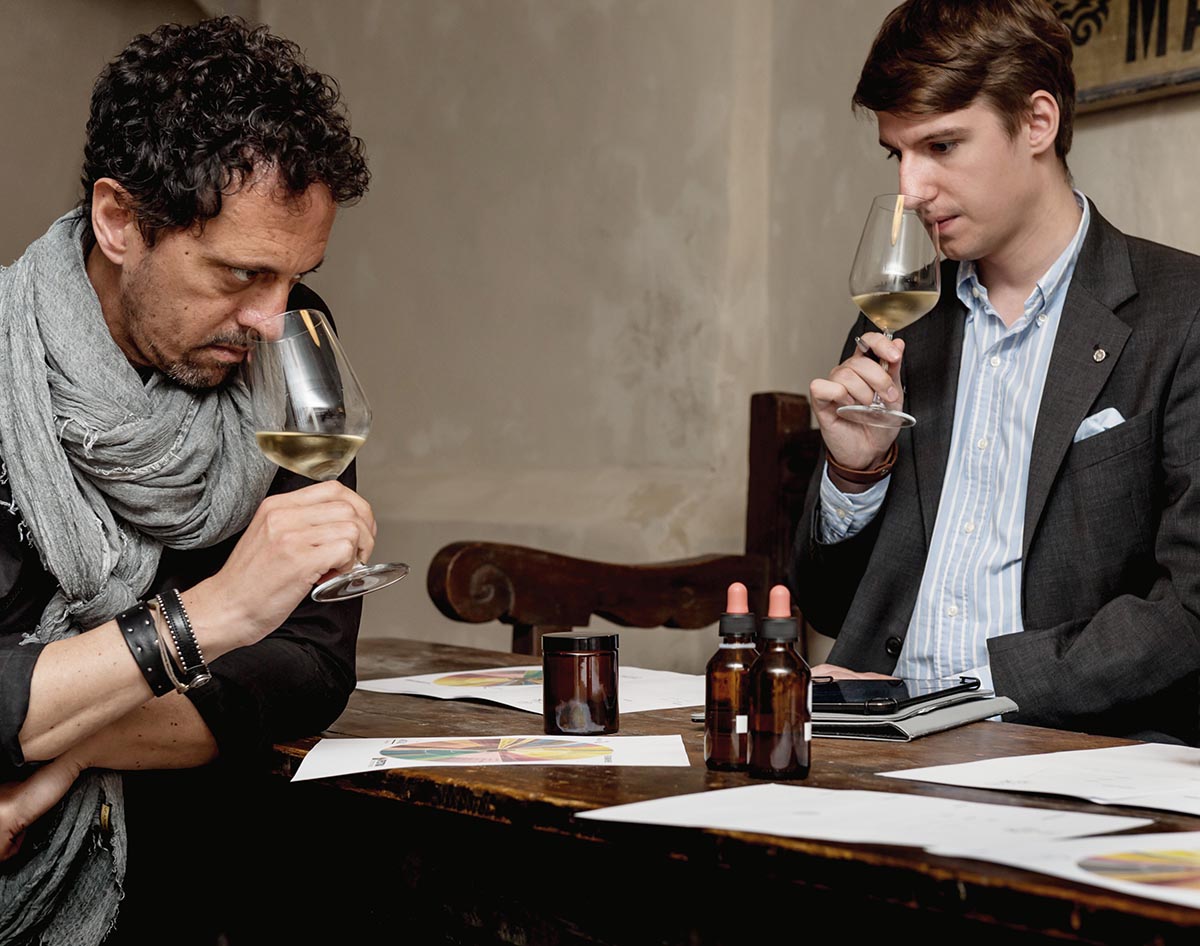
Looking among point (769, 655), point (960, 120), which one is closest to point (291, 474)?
point (769, 655)

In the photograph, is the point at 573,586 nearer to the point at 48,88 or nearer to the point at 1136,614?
the point at 1136,614

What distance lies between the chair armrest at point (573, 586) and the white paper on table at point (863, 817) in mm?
1328

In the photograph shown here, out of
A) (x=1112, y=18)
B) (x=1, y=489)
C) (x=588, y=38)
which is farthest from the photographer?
(x=588, y=38)

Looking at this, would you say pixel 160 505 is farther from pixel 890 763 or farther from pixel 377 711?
pixel 890 763

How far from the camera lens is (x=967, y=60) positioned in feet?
6.58

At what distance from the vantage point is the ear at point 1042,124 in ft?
6.78

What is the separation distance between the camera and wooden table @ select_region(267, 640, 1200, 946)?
32.5 inches

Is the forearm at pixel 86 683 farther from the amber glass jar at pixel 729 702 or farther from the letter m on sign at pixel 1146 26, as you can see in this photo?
the letter m on sign at pixel 1146 26

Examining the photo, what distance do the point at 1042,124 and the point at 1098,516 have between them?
620 millimetres

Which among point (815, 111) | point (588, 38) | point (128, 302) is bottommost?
point (128, 302)

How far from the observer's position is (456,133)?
3.89 m

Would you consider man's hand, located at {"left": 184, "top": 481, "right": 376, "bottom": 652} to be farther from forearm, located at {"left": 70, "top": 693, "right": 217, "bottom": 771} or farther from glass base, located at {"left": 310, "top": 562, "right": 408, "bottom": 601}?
forearm, located at {"left": 70, "top": 693, "right": 217, "bottom": 771}

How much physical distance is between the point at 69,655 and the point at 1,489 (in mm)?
278

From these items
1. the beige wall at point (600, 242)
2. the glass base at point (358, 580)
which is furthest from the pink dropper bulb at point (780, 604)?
the beige wall at point (600, 242)
